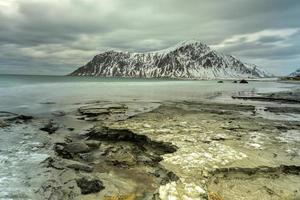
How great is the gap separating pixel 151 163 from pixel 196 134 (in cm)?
407

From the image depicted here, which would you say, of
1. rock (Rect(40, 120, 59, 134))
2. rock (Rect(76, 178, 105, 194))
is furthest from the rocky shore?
rock (Rect(40, 120, 59, 134))

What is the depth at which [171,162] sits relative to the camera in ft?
33.9

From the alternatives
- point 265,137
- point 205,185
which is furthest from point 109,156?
point 265,137

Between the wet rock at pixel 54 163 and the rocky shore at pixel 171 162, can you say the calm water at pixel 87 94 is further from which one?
the wet rock at pixel 54 163

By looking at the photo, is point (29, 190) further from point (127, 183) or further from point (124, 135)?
point (124, 135)

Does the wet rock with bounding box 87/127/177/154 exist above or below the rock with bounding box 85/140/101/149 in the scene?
above

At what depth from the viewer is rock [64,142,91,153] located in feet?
43.9

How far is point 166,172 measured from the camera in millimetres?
9781

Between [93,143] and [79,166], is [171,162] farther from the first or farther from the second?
[93,143]

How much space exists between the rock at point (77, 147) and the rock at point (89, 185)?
13.0ft

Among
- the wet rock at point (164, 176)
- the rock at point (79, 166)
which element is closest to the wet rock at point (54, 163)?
the rock at point (79, 166)

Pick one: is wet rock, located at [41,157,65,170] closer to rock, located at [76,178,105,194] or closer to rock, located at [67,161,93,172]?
→ rock, located at [67,161,93,172]

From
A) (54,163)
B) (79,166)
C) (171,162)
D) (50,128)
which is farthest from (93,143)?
(171,162)

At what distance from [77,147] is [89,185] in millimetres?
4905
